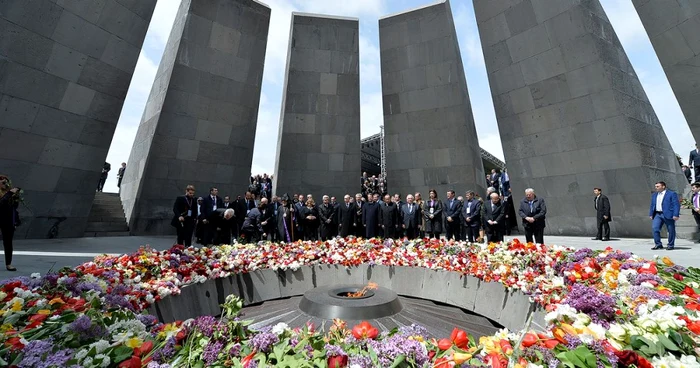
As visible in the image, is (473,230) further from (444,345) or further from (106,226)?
(106,226)

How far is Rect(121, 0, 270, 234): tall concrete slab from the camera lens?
13.2 metres

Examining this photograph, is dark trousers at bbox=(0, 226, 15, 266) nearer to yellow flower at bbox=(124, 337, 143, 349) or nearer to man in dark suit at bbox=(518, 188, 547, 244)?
yellow flower at bbox=(124, 337, 143, 349)

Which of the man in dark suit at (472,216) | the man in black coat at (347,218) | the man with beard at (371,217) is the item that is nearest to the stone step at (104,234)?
the man in black coat at (347,218)

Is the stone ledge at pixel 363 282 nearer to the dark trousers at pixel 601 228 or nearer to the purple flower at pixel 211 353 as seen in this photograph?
the purple flower at pixel 211 353

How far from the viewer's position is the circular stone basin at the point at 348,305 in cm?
456

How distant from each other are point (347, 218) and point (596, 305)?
31.6 feet

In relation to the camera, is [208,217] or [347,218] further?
[347,218]

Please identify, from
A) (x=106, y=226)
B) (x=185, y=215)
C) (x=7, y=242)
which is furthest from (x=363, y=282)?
(x=106, y=226)

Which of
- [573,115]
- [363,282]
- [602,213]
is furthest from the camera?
[573,115]

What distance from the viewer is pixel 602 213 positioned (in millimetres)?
11180

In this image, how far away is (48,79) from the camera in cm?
975

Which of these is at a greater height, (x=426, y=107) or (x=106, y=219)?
(x=426, y=107)

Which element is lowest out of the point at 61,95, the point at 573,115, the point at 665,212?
the point at 665,212

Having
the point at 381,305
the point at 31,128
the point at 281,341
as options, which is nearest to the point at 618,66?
the point at 381,305
